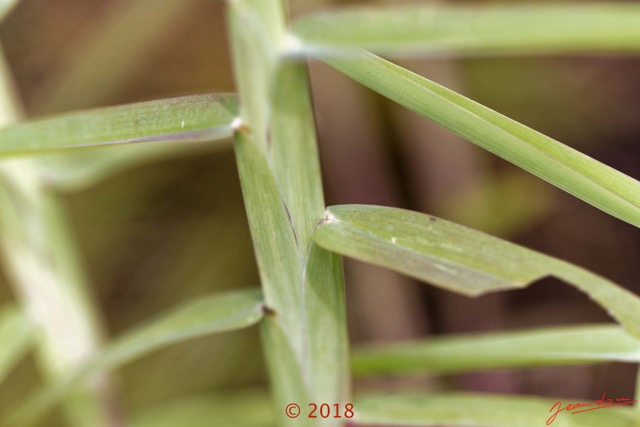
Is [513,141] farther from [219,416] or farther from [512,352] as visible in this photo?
[219,416]

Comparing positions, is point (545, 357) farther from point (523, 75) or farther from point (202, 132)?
point (523, 75)

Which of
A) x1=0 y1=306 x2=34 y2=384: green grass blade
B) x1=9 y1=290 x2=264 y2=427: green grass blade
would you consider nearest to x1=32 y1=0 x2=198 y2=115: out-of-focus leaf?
x1=0 y1=306 x2=34 y2=384: green grass blade

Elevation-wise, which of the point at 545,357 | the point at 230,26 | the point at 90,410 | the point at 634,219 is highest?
the point at 230,26

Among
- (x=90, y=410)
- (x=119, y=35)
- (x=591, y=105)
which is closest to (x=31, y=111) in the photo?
(x=119, y=35)

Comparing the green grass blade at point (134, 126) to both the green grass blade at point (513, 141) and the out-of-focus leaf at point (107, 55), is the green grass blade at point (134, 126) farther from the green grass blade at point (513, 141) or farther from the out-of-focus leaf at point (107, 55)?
the out-of-focus leaf at point (107, 55)

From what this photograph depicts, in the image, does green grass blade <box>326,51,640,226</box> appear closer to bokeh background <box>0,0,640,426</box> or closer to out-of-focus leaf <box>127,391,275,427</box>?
out-of-focus leaf <box>127,391,275,427</box>

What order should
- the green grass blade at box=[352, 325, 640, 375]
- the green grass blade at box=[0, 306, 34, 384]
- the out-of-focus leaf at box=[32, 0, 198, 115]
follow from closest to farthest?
the green grass blade at box=[352, 325, 640, 375] < the green grass blade at box=[0, 306, 34, 384] < the out-of-focus leaf at box=[32, 0, 198, 115]

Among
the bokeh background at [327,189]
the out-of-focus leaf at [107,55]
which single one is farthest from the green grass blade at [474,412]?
the out-of-focus leaf at [107,55]
